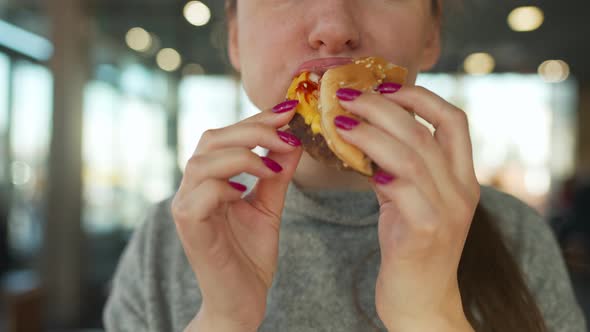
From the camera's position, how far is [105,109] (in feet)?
17.7

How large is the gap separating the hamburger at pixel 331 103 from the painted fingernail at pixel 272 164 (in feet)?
0.24

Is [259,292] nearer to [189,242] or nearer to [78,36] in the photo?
[189,242]

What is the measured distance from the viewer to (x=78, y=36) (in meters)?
5.02

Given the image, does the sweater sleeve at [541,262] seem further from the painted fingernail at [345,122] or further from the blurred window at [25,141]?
the blurred window at [25,141]

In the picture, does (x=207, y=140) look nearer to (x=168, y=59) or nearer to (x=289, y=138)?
(x=289, y=138)

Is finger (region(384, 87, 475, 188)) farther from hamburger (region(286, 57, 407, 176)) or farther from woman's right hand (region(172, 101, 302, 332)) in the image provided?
woman's right hand (region(172, 101, 302, 332))

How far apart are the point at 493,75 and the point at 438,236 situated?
808 cm

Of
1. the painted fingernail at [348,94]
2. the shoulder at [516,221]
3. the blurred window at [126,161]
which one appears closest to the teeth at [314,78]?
the painted fingernail at [348,94]

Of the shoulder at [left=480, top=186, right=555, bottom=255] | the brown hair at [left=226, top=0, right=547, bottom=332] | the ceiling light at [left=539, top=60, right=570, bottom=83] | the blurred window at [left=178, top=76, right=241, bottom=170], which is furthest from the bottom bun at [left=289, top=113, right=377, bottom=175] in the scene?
the ceiling light at [left=539, top=60, right=570, bottom=83]

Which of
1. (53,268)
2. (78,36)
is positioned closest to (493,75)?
(78,36)

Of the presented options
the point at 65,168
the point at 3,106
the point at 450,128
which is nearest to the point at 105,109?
the point at 65,168

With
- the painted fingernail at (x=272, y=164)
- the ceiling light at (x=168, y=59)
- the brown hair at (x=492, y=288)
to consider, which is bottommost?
the brown hair at (x=492, y=288)

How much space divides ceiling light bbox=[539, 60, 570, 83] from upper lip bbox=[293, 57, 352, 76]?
880 cm

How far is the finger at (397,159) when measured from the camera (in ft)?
2.20
